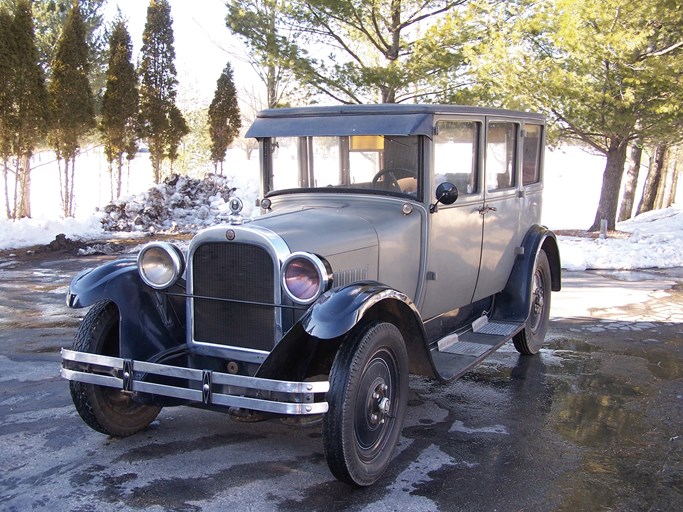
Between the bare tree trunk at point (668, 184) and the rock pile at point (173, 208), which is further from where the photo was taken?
the bare tree trunk at point (668, 184)

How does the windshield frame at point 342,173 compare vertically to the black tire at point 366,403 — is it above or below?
above

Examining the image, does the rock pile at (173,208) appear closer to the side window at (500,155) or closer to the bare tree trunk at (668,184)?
the side window at (500,155)

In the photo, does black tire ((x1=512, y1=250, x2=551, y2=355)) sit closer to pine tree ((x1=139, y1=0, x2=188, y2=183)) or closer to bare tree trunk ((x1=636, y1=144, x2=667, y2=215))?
bare tree trunk ((x1=636, y1=144, x2=667, y2=215))

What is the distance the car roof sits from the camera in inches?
182

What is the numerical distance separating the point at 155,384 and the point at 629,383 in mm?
3884

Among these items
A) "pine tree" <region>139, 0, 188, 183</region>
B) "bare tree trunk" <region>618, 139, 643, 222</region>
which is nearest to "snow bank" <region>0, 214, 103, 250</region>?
"pine tree" <region>139, 0, 188, 183</region>

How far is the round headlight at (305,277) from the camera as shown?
3.64m

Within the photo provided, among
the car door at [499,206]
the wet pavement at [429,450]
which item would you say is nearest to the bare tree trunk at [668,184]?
the wet pavement at [429,450]

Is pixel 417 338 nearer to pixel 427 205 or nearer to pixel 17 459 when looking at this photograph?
pixel 427 205

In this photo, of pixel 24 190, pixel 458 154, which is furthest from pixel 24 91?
pixel 458 154

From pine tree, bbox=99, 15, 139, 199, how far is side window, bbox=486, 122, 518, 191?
14.6 m

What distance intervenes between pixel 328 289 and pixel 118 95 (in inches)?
637

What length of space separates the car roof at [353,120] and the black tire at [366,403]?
1.52 m

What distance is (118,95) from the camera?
1808 cm
